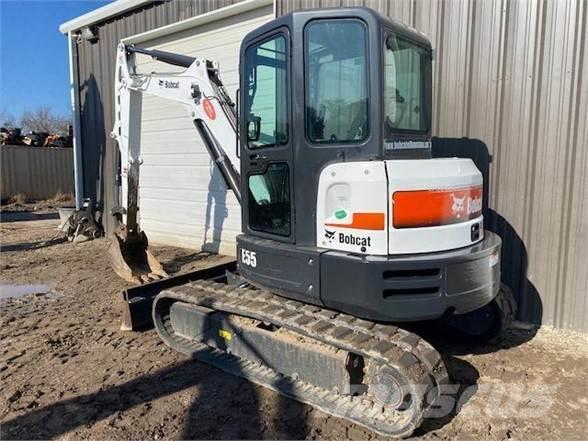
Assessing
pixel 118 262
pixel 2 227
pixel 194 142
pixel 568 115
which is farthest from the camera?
pixel 2 227

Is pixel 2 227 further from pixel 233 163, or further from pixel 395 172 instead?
pixel 395 172

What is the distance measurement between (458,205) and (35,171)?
68.3 ft

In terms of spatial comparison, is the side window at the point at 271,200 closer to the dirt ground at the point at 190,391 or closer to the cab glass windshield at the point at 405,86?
the cab glass windshield at the point at 405,86

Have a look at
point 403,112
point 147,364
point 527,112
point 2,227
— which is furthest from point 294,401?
point 2,227

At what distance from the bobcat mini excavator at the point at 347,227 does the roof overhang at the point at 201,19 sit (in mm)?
4005

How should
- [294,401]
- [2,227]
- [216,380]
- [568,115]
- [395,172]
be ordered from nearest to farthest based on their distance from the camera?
[395,172], [294,401], [216,380], [568,115], [2,227]

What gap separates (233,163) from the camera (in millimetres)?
5043

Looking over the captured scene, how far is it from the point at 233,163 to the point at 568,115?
132 inches

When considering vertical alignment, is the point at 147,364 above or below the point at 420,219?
below

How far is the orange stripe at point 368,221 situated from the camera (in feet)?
10.6

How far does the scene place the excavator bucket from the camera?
659 cm

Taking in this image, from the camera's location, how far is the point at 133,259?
22.4 feet

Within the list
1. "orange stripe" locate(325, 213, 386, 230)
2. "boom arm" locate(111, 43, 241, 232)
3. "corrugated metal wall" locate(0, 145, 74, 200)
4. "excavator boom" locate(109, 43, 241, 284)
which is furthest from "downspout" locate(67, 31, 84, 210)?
"corrugated metal wall" locate(0, 145, 74, 200)

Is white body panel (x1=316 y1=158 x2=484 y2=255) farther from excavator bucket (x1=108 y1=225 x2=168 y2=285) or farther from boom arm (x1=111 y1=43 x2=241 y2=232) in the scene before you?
excavator bucket (x1=108 y1=225 x2=168 y2=285)
